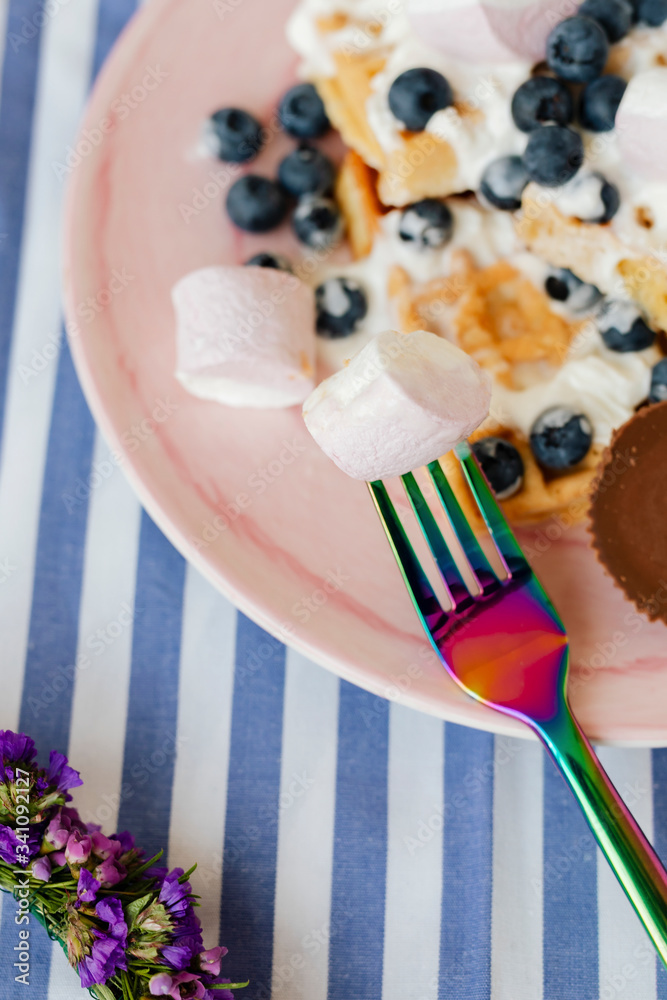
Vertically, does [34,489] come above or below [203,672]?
above

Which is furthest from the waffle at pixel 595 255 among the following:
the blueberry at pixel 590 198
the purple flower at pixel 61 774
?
the purple flower at pixel 61 774

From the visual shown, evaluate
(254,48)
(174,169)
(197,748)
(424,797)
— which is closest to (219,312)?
(174,169)

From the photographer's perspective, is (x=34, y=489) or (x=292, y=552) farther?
(x=34, y=489)

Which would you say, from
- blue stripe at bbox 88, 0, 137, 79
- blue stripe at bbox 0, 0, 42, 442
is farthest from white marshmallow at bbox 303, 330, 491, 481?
blue stripe at bbox 88, 0, 137, 79

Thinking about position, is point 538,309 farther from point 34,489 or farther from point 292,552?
point 34,489

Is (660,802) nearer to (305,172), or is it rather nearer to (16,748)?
(16,748)

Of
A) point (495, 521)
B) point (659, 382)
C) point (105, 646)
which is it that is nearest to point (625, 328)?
point (659, 382)

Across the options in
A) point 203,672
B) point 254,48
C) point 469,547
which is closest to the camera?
point 469,547
